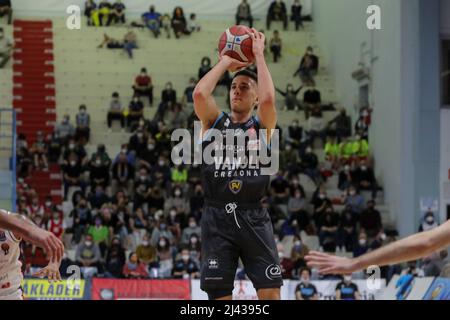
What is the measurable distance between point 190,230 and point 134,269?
2671 mm

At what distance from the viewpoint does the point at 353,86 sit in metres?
31.8

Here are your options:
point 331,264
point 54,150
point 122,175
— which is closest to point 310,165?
point 122,175

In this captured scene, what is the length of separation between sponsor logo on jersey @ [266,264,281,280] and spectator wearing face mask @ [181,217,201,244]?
16015 mm

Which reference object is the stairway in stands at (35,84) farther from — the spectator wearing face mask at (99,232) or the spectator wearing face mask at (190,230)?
the spectator wearing face mask at (190,230)

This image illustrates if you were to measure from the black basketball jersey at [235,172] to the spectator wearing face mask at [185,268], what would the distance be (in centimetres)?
1354

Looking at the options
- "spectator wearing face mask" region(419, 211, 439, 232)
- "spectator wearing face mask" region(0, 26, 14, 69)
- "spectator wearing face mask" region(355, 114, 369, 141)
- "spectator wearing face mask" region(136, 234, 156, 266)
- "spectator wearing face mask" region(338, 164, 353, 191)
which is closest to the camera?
"spectator wearing face mask" region(136, 234, 156, 266)

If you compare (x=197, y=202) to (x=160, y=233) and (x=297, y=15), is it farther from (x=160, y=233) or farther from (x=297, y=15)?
(x=297, y=15)

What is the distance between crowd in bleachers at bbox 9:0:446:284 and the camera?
2330 centimetres

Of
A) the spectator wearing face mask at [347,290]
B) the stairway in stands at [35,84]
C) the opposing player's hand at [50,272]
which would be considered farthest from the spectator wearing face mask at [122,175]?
the opposing player's hand at [50,272]

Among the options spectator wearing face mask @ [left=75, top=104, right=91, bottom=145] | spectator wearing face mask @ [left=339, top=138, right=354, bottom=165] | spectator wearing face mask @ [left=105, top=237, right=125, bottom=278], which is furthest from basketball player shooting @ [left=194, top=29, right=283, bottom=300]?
spectator wearing face mask @ [left=75, top=104, right=91, bottom=145]

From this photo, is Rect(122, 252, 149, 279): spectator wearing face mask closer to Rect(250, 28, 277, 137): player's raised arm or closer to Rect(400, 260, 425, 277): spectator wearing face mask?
Rect(400, 260, 425, 277): spectator wearing face mask

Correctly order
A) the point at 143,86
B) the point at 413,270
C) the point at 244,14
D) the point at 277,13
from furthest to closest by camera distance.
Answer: the point at 277,13
the point at 244,14
the point at 143,86
the point at 413,270

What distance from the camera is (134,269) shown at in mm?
22250
